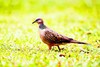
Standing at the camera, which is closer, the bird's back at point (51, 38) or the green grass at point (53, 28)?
the green grass at point (53, 28)

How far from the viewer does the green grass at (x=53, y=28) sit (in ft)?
20.2

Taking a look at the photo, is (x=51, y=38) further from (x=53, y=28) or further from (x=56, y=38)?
(x=53, y=28)

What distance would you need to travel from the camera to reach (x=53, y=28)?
1104cm

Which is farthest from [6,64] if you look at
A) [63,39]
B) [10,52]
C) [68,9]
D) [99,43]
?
[68,9]

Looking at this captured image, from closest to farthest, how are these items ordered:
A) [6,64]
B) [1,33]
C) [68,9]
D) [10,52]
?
[6,64], [10,52], [1,33], [68,9]

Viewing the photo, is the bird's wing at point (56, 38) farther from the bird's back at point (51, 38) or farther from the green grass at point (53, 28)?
the green grass at point (53, 28)

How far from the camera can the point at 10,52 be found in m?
6.70

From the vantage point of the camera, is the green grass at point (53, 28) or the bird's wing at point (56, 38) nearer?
the green grass at point (53, 28)

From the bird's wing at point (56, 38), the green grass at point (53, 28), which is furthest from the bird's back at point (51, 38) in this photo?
the green grass at point (53, 28)

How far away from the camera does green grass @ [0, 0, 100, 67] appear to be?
20.2ft

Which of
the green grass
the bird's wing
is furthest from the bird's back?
the green grass

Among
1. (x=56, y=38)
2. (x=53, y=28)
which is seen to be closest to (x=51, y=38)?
(x=56, y=38)

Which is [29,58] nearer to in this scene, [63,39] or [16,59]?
[16,59]

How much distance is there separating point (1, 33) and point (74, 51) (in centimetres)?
259
